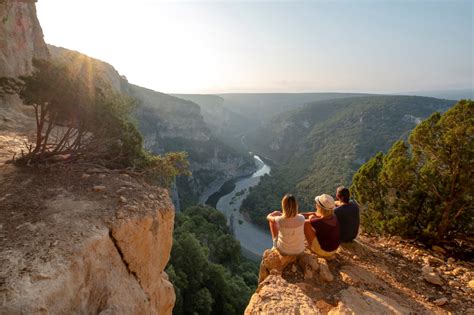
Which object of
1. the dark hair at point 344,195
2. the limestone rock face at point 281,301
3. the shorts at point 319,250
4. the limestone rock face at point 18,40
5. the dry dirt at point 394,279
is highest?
the limestone rock face at point 18,40

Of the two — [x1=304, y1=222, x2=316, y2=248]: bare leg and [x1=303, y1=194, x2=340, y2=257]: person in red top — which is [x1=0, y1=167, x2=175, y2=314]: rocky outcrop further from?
[x1=303, y1=194, x2=340, y2=257]: person in red top

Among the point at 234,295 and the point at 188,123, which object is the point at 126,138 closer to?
the point at 234,295

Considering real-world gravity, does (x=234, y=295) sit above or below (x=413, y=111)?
below

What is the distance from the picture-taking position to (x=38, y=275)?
14.9 feet

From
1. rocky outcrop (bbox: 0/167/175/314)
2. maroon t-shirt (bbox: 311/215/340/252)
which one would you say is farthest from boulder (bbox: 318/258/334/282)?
rocky outcrop (bbox: 0/167/175/314)

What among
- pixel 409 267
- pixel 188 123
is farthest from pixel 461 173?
pixel 188 123

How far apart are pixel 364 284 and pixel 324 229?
122 centimetres

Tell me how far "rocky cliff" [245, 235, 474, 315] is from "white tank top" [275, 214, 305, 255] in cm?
24

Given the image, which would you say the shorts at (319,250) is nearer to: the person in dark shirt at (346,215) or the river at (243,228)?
the person in dark shirt at (346,215)

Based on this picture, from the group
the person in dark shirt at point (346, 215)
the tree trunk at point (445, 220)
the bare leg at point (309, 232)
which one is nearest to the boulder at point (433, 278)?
the person in dark shirt at point (346, 215)

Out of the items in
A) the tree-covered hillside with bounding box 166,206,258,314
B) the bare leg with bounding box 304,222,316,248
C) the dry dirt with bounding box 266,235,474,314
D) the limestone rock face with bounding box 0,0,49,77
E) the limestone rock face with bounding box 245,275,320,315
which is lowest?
the tree-covered hillside with bounding box 166,206,258,314

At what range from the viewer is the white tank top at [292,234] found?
5.81 meters

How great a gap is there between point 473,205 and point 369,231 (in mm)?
3232

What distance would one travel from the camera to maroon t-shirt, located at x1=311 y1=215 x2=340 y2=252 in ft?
19.5
